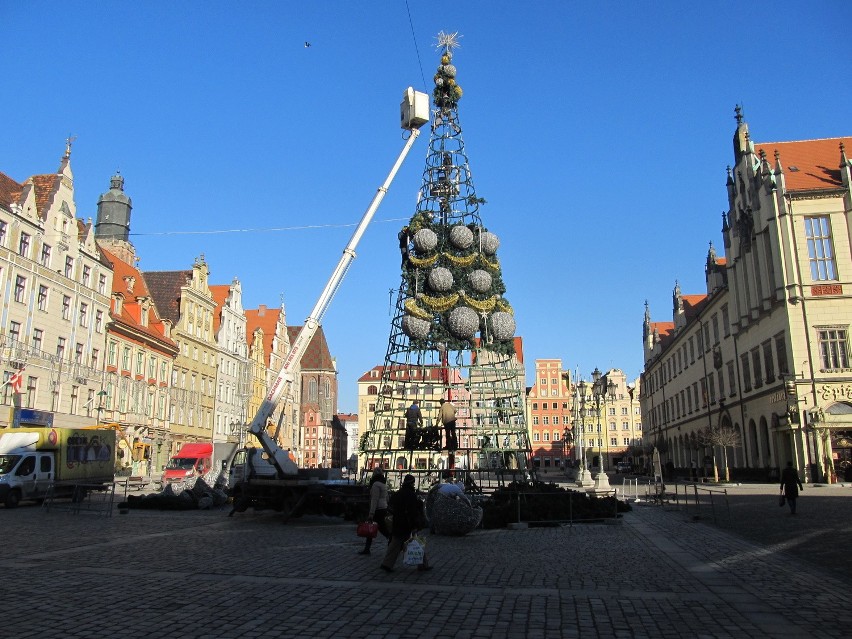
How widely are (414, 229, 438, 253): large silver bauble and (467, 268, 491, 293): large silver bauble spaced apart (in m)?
1.63

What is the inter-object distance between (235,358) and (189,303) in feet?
38.6

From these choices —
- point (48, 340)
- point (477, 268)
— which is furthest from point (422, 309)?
point (48, 340)

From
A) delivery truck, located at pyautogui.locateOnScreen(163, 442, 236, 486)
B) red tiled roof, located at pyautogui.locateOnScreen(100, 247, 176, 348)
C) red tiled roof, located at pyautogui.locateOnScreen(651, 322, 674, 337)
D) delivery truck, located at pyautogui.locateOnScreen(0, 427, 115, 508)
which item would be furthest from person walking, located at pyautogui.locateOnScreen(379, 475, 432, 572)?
red tiled roof, located at pyautogui.locateOnScreen(651, 322, 674, 337)

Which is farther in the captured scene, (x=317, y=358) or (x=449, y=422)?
(x=317, y=358)

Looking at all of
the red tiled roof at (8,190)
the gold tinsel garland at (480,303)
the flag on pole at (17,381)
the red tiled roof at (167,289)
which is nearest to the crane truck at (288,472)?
the gold tinsel garland at (480,303)

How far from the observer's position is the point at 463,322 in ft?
71.2

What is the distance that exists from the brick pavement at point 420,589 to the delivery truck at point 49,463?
38.6 ft

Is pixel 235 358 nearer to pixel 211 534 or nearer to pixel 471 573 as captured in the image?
pixel 211 534

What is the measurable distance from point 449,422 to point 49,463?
1777 cm

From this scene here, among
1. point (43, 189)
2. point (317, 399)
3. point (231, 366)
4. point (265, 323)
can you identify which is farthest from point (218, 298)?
point (317, 399)

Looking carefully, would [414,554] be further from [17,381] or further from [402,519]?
[17,381]

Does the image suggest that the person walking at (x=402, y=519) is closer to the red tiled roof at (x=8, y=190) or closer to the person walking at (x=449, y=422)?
the person walking at (x=449, y=422)

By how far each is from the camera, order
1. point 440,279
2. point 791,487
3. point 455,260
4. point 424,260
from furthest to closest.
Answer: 1. point 424,260
2. point 455,260
3. point 440,279
4. point 791,487

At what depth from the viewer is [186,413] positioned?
59594mm
